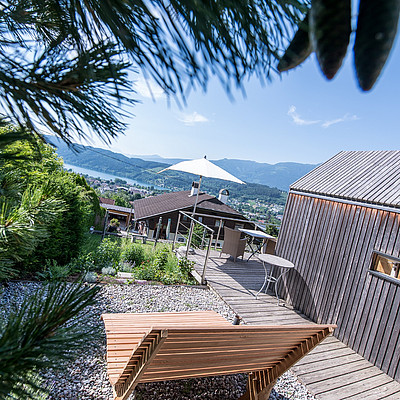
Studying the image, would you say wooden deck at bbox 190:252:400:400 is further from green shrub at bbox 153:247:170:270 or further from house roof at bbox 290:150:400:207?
house roof at bbox 290:150:400:207

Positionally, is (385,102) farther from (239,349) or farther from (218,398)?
(218,398)

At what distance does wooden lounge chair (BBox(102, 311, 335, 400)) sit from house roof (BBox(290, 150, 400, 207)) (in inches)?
116

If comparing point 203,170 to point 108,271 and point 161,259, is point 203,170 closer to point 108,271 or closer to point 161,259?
point 161,259

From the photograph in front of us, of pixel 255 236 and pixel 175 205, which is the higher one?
pixel 255 236

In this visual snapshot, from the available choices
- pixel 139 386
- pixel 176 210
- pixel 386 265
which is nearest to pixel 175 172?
pixel 176 210

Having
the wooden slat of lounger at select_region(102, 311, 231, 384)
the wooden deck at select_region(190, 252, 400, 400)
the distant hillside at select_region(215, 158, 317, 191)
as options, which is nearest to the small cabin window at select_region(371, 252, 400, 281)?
the wooden deck at select_region(190, 252, 400, 400)

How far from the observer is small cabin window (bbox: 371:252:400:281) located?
164 inches

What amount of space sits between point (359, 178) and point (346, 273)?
5.83 ft

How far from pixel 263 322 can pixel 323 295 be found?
50.6 inches

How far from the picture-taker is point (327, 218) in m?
5.27

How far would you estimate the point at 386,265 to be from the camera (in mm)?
4301

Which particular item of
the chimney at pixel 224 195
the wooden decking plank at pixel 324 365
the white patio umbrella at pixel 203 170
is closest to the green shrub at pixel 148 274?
the white patio umbrella at pixel 203 170

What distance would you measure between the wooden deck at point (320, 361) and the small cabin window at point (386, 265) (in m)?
1.35

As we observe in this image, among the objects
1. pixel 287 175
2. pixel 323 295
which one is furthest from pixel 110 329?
pixel 287 175
